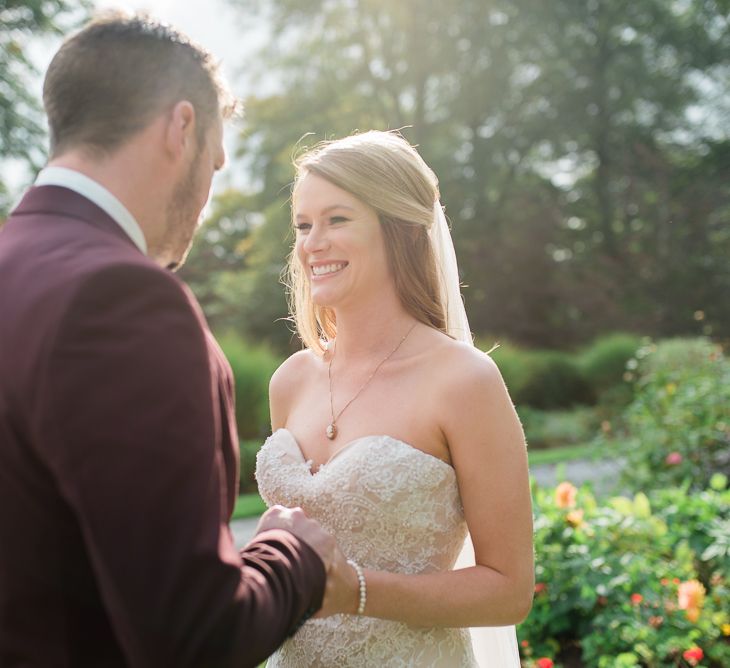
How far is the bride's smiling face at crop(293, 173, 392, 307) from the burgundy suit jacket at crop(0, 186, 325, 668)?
138cm

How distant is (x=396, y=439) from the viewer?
2623 mm

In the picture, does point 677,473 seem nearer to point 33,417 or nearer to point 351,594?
point 351,594

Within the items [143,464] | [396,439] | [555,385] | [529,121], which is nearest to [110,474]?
[143,464]

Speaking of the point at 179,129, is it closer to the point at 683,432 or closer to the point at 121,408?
the point at 121,408

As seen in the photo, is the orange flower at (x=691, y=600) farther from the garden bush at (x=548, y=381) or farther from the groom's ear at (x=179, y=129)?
the garden bush at (x=548, y=381)

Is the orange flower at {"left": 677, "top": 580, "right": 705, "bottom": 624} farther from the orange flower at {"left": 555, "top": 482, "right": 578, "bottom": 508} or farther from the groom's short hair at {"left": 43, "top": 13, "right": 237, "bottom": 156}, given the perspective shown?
the groom's short hair at {"left": 43, "top": 13, "right": 237, "bottom": 156}

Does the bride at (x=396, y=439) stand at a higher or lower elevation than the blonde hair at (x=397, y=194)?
lower

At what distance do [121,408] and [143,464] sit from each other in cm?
10

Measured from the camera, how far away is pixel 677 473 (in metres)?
7.12

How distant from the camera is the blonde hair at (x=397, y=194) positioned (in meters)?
2.84

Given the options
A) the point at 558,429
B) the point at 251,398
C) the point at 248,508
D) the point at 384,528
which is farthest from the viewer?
the point at 558,429

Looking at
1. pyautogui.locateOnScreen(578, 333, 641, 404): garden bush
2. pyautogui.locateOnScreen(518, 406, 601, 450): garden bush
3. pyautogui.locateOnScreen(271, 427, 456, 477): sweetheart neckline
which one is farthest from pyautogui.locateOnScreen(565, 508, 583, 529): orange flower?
pyautogui.locateOnScreen(578, 333, 641, 404): garden bush

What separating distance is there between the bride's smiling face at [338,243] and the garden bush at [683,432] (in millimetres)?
4306

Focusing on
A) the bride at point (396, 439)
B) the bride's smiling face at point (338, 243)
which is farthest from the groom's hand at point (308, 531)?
the bride's smiling face at point (338, 243)
